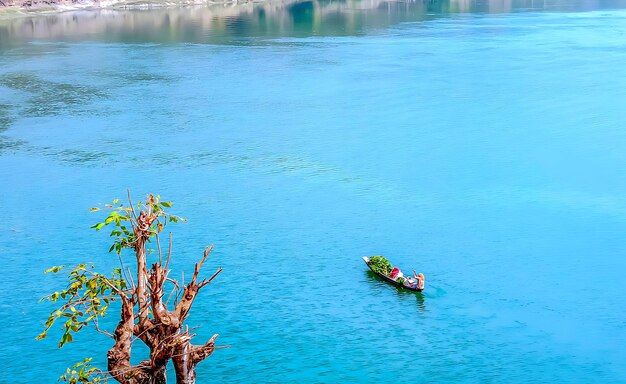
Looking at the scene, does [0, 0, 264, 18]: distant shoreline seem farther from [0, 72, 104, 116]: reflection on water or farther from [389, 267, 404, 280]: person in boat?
[389, 267, 404, 280]: person in boat

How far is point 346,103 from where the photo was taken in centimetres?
5328

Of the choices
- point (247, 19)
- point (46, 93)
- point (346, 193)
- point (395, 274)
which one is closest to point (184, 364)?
point (395, 274)

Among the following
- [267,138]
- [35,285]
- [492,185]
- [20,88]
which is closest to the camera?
[35,285]

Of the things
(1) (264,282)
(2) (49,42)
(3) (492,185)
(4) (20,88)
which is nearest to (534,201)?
(3) (492,185)

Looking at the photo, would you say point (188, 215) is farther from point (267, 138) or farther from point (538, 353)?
point (538, 353)

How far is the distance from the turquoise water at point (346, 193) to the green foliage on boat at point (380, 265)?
2.28 feet

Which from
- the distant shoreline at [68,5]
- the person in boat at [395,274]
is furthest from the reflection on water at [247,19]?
the person in boat at [395,274]

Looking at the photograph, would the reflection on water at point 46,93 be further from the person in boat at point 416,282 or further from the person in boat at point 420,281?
the person in boat at point 420,281

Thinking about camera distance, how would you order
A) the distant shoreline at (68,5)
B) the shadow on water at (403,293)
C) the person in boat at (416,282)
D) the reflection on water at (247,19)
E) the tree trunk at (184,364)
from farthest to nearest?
the distant shoreline at (68,5), the reflection on water at (247,19), the person in boat at (416,282), the shadow on water at (403,293), the tree trunk at (184,364)

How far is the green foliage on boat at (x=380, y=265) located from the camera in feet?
90.1

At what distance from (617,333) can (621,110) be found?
2927 centimetres

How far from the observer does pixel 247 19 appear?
100 m

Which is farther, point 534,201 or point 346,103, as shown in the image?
point 346,103

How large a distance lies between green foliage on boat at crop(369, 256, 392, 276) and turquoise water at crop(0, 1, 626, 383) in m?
0.69
